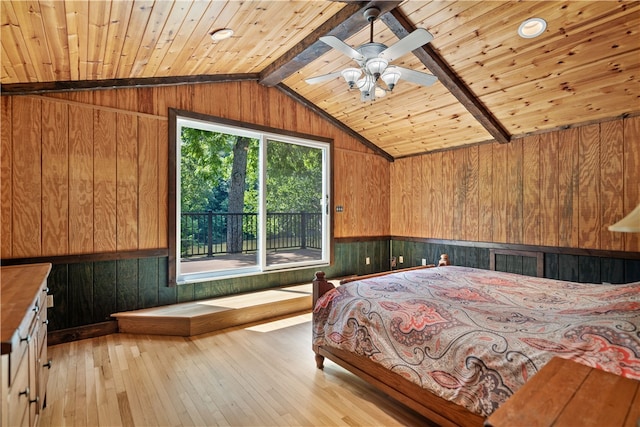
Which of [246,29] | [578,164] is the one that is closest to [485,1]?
[246,29]

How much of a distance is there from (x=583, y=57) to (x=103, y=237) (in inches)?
195

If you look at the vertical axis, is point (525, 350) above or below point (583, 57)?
below

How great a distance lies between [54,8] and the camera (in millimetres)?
1875

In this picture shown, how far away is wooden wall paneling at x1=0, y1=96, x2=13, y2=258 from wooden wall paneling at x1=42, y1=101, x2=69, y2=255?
23 centimetres

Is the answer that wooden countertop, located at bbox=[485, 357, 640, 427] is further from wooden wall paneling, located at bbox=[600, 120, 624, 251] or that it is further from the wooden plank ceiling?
wooden wall paneling, located at bbox=[600, 120, 624, 251]

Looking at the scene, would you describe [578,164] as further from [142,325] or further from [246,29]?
[142,325]

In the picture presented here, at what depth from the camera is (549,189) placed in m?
4.05

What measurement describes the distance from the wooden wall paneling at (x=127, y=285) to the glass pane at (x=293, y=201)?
1881 millimetres

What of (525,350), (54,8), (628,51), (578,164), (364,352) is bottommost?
(364,352)

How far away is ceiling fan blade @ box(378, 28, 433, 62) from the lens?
209cm

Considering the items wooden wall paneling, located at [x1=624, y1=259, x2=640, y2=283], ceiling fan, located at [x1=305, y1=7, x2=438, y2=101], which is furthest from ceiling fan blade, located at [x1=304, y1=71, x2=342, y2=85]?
wooden wall paneling, located at [x1=624, y1=259, x2=640, y2=283]

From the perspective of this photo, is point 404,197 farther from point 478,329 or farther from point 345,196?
point 478,329

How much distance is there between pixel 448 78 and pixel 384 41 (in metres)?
0.81

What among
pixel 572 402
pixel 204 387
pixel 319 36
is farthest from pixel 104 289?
pixel 572 402
